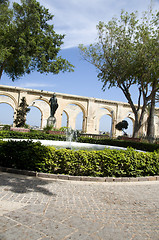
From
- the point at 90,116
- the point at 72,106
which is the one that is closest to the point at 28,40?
the point at 90,116

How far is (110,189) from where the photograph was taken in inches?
178

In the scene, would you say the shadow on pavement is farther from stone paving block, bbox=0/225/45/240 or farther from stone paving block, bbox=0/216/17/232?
stone paving block, bbox=0/225/45/240

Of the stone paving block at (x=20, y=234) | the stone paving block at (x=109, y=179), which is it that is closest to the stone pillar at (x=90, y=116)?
the stone paving block at (x=109, y=179)

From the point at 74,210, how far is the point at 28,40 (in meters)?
10.4

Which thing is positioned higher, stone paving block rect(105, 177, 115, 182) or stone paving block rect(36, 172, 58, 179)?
stone paving block rect(36, 172, 58, 179)

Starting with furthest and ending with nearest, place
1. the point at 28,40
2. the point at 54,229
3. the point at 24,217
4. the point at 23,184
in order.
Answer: the point at 28,40
the point at 23,184
the point at 24,217
the point at 54,229

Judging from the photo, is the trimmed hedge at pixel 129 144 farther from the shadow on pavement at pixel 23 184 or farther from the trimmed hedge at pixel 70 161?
the shadow on pavement at pixel 23 184

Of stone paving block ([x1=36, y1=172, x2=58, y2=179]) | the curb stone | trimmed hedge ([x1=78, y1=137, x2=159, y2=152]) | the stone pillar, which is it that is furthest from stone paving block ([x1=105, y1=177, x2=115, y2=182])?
the stone pillar

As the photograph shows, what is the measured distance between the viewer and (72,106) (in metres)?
31.1

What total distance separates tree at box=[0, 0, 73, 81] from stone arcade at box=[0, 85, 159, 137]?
499 inches

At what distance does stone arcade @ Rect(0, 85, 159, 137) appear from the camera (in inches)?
966

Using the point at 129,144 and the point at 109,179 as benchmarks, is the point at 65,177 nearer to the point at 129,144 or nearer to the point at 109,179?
the point at 109,179

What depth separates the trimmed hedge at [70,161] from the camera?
17.3 ft

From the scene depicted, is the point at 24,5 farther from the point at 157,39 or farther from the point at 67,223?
the point at 67,223
